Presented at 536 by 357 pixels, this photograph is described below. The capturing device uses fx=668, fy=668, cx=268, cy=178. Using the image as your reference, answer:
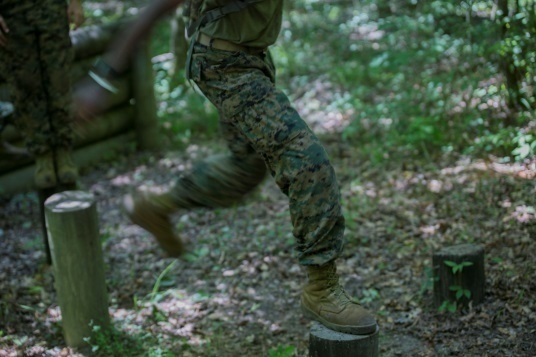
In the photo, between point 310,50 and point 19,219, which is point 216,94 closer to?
point 19,219

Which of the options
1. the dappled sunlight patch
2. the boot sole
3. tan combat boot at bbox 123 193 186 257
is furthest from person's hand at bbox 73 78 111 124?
the dappled sunlight patch

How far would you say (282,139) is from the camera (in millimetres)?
3047

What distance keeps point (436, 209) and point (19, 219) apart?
12.1 feet

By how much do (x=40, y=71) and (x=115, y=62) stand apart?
1.97m

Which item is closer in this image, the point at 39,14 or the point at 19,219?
the point at 39,14

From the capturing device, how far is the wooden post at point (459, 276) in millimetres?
4039

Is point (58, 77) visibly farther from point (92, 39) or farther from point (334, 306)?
point (334, 306)

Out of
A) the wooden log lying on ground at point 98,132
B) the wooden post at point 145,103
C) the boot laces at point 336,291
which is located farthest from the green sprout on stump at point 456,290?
the wooden post at point 145,103

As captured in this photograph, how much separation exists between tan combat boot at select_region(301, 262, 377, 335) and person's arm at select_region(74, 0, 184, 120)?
1.27m

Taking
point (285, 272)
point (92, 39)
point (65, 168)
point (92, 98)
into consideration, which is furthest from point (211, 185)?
point (92, 39)

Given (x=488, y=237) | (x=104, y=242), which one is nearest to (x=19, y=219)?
(x=104, y=242)

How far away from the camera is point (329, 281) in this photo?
127 inches

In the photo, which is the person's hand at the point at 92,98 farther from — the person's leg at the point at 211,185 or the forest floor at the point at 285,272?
the forest floor at the point at 285,272

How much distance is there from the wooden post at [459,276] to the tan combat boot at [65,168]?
104 inches
